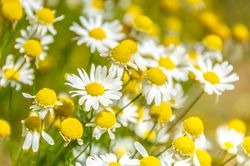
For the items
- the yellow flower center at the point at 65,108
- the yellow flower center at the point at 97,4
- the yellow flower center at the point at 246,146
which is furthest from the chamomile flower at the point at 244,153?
the yellow flower center at the point at 97,4

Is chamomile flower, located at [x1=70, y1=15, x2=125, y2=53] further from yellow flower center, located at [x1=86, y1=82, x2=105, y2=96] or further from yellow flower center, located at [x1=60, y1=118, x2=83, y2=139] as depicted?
yellow flower center, located at [x1=60, y1=118, x2=83, y2=139]

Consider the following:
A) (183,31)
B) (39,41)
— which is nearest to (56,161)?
(39,41)

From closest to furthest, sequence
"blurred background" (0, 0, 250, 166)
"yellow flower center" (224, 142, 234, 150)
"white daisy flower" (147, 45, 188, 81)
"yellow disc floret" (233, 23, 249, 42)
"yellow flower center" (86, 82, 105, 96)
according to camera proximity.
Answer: "yellow flower center" (86, 82, 105, 96) → "yellow flower center" (224, 142, 234, 150) → "white daisy flower" (147, 45, 188, 81) → "blurred background" (0, 0, 250, 166) → "yellow disc floret" (233, 23, 249, 42)

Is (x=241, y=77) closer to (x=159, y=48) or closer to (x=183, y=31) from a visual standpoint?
(x=183, y=31)

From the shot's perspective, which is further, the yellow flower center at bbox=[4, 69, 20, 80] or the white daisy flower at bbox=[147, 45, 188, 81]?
the white daisy flower at bbox=[147, 45, 188, 81]

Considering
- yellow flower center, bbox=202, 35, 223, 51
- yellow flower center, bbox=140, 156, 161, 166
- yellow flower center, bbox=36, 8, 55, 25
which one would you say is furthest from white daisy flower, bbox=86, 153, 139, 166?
yellow flower center, bbox=202, 35, 223, 51

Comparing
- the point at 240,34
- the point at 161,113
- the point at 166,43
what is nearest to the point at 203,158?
→ the point at 161,113

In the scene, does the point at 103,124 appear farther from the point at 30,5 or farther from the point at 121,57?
the point at 30,5

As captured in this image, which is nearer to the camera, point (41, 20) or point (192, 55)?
point (41, 20)
